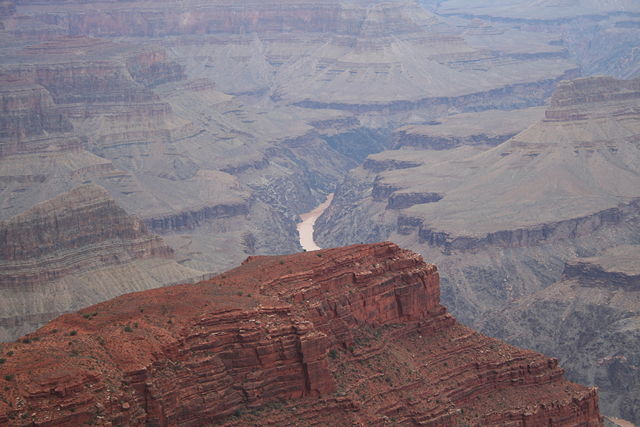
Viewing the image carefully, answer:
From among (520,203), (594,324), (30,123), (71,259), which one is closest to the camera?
(594,324)

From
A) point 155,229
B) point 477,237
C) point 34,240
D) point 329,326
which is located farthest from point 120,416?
point 155,229

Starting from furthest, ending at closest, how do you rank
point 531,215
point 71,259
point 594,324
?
1. point 531,215
2. point 71,259
3. point 594,324

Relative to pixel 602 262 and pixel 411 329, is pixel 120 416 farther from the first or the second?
pixel 602 262

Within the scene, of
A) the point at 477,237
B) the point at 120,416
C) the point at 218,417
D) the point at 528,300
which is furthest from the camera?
the point at 477,237

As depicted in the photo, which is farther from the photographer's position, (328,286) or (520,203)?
(520,203)

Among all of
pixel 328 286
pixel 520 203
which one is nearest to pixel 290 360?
pixel 328 286

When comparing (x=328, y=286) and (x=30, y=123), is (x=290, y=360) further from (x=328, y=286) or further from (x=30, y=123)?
(x=30, y=123)

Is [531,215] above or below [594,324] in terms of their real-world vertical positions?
above

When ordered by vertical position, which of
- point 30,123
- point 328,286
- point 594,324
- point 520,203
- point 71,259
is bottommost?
point 594,324

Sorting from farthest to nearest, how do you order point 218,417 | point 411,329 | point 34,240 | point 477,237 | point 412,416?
point 477,237, point 34,240, point 411,329, point 412,416, point 218,417
